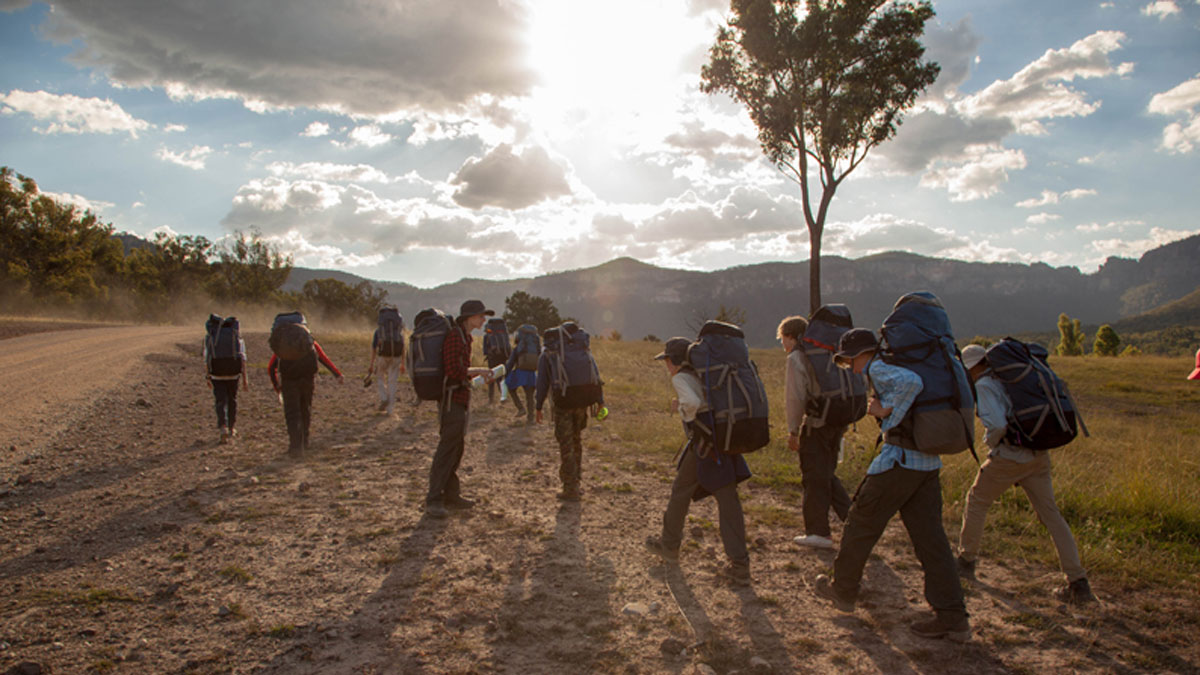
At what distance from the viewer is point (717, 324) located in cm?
488

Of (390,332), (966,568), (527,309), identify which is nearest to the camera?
(966,568)

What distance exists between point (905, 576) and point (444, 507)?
4.63 metres

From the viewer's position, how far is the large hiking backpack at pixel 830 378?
5422 millimetres

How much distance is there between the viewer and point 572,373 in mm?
7410

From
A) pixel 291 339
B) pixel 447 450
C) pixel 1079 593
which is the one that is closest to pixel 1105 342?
pixel 1079 593

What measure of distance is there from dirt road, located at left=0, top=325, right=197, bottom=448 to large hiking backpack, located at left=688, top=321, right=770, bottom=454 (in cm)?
992

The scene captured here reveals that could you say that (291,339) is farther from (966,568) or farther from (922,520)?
(966,568)

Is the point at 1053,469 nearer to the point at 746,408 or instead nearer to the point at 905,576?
the point at 905,576

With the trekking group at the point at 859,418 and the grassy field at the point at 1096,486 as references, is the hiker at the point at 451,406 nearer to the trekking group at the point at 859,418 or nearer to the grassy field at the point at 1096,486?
the trekking group at the point at 859,418

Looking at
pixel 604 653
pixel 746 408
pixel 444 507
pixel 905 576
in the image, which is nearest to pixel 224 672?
pixel 604 653

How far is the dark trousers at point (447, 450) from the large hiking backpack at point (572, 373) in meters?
1.27

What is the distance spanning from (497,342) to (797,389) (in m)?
9.24

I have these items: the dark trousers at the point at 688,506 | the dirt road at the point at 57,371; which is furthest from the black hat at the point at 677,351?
the dirt road at the point at 57,371

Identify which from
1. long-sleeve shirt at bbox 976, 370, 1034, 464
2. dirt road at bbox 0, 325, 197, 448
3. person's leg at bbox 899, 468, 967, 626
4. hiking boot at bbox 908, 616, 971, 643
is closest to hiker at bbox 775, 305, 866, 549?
long-sleeve shirt at bbox 976, 370, 1034, 464
